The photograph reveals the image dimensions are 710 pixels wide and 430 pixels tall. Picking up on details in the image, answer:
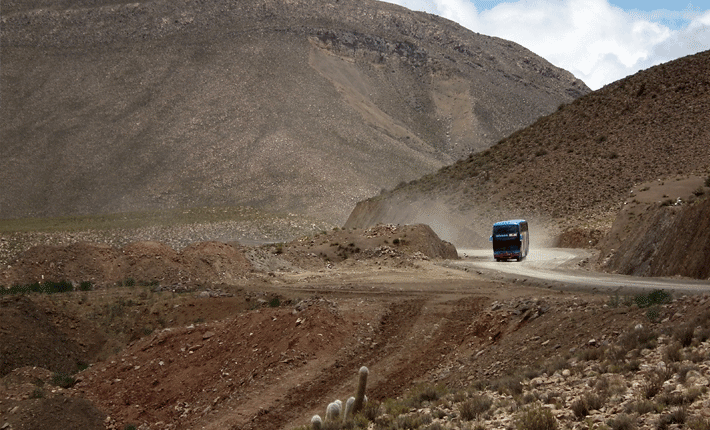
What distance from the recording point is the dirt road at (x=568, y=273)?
75.4 feet

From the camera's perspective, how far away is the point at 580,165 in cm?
6266

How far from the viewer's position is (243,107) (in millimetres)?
119625

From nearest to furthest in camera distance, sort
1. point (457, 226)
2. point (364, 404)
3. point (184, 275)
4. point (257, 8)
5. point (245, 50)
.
Answer: point (364, 404) < point (184, 275) < point (457, 226) < point (245, 50) < point (257, 8)

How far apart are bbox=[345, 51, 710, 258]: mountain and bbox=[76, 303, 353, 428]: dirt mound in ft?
104

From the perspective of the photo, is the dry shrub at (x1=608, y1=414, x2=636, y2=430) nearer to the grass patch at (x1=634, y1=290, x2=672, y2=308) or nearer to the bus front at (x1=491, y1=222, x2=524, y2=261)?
the grass patch at (x1=634, y1=290, x2=672, y2=308)

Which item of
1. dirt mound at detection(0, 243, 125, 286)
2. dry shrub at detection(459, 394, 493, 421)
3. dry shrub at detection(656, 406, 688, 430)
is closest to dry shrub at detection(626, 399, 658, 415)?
dry shrub at detection(656, 406, 688, 430)

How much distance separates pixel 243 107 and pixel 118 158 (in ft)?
65.9

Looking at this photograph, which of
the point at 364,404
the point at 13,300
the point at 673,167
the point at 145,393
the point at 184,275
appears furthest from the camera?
the point at 673,167

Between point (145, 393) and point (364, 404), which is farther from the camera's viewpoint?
point (145, 393)

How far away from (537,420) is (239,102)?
11389cm

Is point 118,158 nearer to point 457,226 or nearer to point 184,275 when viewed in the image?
point 457,226

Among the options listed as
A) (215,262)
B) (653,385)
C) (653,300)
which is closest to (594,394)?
(653,385)

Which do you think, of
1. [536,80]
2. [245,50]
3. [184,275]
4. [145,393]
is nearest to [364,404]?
[145,393]

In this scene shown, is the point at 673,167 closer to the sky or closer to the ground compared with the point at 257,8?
closer to the ground
